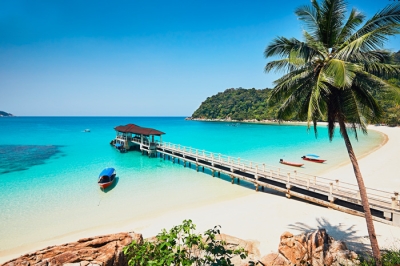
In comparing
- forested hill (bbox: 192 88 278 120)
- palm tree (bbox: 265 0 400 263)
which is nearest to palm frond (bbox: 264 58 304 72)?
palm tree (bbox: 265 0 400 263)

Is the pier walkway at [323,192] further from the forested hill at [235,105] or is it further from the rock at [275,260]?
the forested hill at [235,105]

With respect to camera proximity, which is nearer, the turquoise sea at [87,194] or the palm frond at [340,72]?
the palm frond at [340,72]

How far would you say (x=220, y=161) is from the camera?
2058 centimetres

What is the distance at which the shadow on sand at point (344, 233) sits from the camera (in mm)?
8075

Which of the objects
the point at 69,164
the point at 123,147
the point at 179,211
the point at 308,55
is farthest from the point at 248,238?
the point at 123,147

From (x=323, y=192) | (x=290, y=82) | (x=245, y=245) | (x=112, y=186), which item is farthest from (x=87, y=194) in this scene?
(x=323, y=192)

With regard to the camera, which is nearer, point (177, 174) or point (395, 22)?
point (395, 22)

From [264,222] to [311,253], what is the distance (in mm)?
4646

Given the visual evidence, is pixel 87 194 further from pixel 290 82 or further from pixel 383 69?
pixel 383 69

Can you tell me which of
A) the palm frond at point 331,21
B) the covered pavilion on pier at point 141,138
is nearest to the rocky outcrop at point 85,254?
the palm frond at point 331,21

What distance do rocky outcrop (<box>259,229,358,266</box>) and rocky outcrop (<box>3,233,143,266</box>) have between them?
4.24 metres

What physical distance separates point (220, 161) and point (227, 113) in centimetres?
11595

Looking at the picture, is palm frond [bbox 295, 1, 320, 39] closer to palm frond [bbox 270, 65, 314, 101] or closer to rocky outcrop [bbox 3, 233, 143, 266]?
palm frond [bbox 270, 65, 314, 101]

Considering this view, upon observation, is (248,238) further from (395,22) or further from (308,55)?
(395,22)
